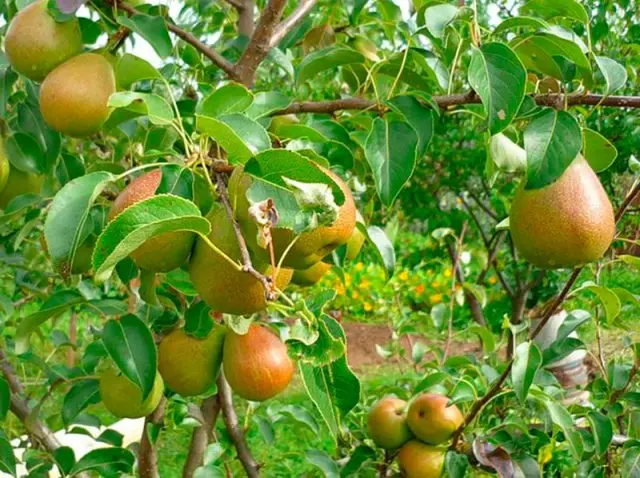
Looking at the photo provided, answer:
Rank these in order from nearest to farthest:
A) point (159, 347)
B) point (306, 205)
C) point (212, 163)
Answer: point (306, 205)
point (212, 163)
point (159, 347)

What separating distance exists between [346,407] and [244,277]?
14 centimetres

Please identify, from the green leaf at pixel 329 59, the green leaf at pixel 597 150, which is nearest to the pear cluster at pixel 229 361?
the green leaf at pixel 329 59

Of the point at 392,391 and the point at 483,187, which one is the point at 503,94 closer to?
the point at 392,391

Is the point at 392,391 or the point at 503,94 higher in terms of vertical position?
the point at 503,94

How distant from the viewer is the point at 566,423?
1.22 metres

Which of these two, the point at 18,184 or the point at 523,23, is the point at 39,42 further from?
the point at 523,23

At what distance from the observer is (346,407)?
0.69m

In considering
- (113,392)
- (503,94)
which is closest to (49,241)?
(503,94)

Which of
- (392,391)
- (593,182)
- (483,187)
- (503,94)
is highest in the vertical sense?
(503,94)

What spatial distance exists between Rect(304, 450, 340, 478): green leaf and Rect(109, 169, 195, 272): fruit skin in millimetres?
773

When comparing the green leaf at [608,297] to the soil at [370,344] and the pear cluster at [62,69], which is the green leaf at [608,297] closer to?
the pear cluster at [62,69]

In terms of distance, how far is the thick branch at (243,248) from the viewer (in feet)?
1.99

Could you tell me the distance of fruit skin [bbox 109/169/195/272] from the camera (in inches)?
28.1

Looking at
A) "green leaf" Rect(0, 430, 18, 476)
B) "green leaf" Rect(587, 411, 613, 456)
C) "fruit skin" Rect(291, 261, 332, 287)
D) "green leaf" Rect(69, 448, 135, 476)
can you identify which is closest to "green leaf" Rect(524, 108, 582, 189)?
"fruit skin" Rect(291, 261, 332, 287)
